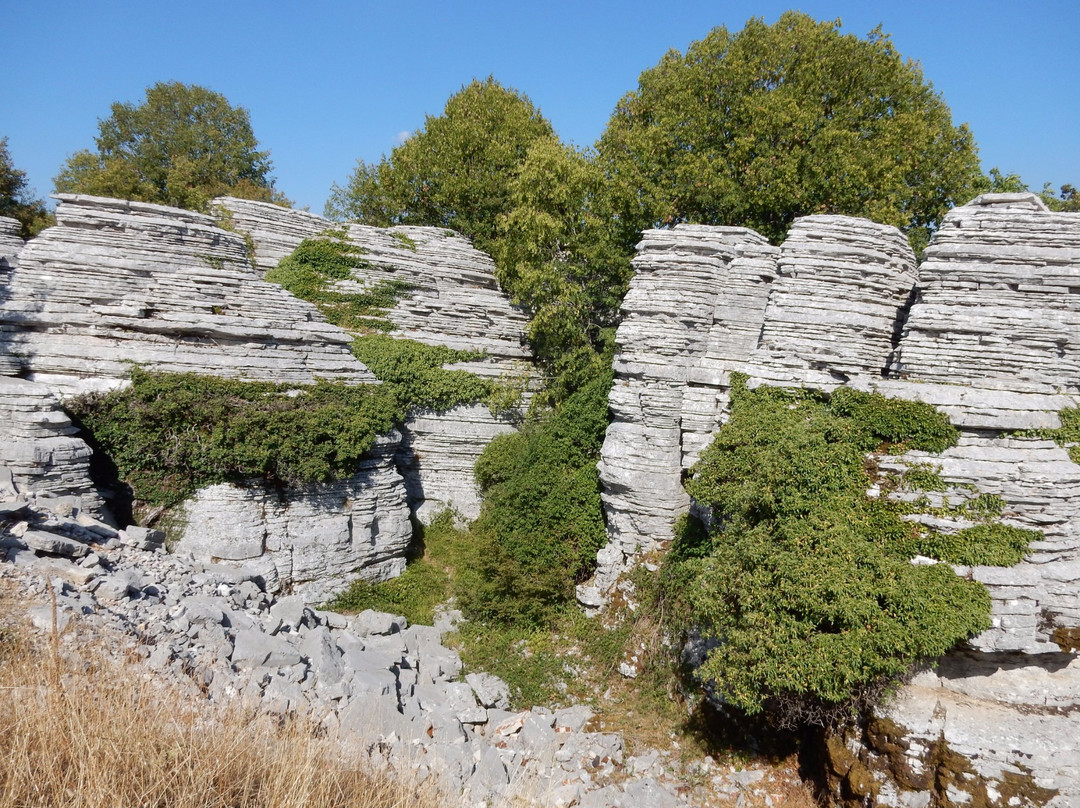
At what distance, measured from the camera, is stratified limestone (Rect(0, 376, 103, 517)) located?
37.4 feet

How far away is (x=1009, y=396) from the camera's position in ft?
30.8

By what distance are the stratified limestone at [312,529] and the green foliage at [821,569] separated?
27.3 ft

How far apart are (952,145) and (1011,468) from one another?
1556 centimetres

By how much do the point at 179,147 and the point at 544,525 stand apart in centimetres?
2824

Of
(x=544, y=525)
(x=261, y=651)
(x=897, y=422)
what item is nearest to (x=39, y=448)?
(x=261, y=651)

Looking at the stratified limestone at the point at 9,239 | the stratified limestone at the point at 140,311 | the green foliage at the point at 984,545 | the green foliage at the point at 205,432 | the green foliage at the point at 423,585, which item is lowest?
the green foliage at the point at 423,585

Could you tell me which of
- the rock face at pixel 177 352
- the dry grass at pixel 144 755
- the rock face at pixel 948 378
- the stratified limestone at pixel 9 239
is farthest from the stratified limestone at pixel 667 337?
the stratified limestone at pixel 9 239

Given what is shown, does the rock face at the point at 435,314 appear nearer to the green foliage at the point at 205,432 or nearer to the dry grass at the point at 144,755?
the green foliage at the point at 205,432

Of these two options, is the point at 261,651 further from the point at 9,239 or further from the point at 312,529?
the point at 9,239

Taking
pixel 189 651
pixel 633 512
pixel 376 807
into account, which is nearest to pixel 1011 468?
pixel 633 512

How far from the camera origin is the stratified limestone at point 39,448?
1140cm

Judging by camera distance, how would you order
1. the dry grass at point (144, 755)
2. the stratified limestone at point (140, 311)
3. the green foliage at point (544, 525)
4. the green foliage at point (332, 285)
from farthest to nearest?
the green foliage at point (332, 285), the green foliage at point (544, 525), the stratified limestone at point (140, 311), the dry grass at point (144, 755)

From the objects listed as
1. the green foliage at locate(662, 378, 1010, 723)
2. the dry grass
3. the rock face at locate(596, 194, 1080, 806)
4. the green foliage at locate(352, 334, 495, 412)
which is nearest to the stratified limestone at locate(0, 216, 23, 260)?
the green foliage at locate(352, 334, 495, 412)

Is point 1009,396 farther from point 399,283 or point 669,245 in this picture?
point 399,283
